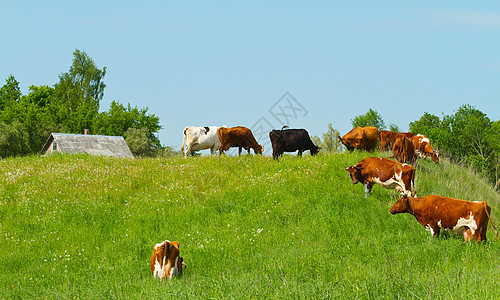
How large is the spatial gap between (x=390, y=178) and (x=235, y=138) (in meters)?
10.6

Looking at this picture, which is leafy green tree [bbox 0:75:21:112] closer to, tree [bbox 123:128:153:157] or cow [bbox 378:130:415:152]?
tree [bbox 123:128:153:157]

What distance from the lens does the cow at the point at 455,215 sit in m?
9.95

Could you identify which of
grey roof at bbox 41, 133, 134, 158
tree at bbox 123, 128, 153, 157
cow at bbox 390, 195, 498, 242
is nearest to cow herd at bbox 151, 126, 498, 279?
cow at bbox 390, 195, 498, 242

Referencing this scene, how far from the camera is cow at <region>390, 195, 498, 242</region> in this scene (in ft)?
32.6

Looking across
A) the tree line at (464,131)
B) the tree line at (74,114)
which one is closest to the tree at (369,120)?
the tree line at (464,131)

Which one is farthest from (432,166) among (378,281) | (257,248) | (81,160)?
(81,160)

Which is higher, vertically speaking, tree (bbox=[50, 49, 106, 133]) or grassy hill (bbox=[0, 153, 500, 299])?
tree (bbox=[50, 49, 106, 133])


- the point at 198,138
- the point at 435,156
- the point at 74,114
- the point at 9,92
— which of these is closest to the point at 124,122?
the point at 74,114

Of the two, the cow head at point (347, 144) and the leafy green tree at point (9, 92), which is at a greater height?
the leafy green tree at point (9, 92)

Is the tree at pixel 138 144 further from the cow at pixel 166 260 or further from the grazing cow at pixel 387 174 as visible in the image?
the cow at pixel 166 260

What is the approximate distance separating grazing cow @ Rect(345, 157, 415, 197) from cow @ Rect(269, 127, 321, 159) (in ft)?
17.6

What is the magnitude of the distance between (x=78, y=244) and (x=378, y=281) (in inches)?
386

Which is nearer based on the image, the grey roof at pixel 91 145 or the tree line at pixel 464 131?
the grey roof at pixel 91 145

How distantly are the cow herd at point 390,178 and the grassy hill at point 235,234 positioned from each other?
0.43 m
